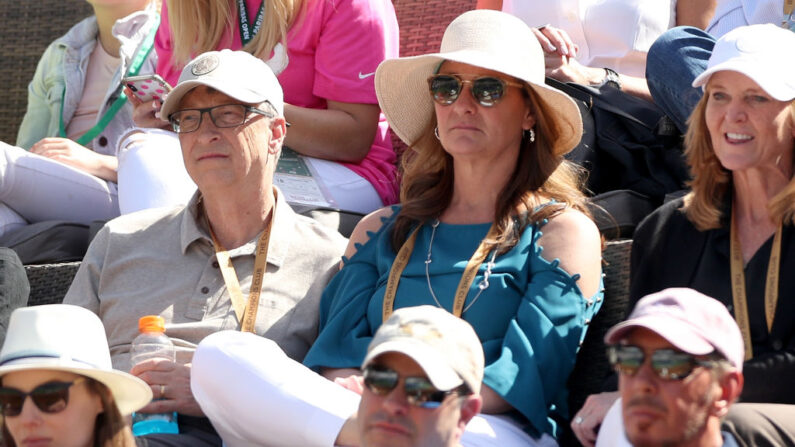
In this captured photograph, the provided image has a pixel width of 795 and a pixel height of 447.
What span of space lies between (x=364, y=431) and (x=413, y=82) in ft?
6.01

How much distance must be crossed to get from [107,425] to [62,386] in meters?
0.15

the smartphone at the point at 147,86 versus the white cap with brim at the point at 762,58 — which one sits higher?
the white cap with brim at the point at 762,58

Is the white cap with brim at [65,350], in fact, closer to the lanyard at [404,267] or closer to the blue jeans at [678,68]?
the lanyard at [404,267]

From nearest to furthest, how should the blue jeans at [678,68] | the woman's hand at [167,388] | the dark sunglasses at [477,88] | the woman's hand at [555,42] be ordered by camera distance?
the woman's hand at [167,388] < the dark sunglasses at [477,88] < the blue jeans at [678,68] < the woman's hand at [555,42]

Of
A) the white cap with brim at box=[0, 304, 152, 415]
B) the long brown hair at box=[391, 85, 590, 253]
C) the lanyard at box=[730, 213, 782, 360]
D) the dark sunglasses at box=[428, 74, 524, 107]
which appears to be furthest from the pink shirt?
the white cap with brim at box=[0, 304, 152, 415]

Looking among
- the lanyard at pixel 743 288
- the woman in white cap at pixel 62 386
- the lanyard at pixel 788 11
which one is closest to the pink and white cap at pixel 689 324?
the lanyard at pixel 743 288

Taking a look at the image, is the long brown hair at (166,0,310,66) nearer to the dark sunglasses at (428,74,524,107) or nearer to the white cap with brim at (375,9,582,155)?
the white cap with brim at (375,9,582,155)

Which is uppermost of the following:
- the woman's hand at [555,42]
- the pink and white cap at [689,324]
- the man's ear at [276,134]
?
the pink and white cap at [689,324]

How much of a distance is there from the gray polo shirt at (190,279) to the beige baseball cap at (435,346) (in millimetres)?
1300

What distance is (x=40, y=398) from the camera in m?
3.26

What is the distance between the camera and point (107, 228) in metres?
4.44

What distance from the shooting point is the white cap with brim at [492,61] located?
4133 millimetres

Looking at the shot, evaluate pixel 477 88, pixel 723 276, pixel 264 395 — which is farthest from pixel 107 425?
pixel 723 276

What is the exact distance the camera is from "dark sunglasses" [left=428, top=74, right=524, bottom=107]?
13.5 ft
